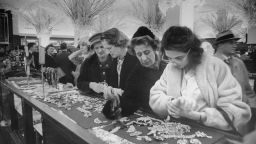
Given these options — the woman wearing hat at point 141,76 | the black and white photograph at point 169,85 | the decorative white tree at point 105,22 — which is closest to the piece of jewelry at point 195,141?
the black and white photograph at point 169,85

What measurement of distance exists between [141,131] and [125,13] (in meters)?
6.03

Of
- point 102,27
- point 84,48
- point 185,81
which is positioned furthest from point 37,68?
point 185,81

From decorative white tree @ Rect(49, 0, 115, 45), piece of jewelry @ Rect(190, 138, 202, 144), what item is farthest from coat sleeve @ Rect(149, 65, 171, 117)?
decorative white tree @ Rect(49, 0, 115, 45)

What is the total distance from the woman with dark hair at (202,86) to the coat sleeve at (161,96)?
0.10 m

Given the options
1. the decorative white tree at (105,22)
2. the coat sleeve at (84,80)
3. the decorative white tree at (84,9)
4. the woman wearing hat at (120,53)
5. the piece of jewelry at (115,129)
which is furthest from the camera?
the decorative white tree at (105,22)

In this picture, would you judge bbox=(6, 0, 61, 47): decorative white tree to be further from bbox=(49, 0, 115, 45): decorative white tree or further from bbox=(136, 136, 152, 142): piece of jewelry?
bbox=(136, 136, 152, 142): piece of jewelry

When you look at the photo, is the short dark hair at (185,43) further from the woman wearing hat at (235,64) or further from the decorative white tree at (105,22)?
the decorative white tree at (105,22)

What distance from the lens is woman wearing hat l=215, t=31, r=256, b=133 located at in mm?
1271

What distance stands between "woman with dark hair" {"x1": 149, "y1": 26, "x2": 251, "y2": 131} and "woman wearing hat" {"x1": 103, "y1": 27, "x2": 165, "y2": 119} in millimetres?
266

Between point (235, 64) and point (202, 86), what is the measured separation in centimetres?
23

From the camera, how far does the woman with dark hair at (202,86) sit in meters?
1.28

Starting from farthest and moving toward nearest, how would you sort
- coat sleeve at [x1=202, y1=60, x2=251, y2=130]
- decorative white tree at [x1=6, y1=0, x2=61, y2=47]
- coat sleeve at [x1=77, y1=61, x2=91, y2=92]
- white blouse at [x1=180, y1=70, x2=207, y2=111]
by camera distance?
1. decorative white tree at [x1=6, y1=0, x2=61, y2=47]
2. coat sleeve at [x1=77, y1=61, x2=91, y2=92]
3. white blouse at [x1=180, y1=70, x2=207, y2=111]
4. coat sleeve at [x1=202, y1=60, x2=251, y2=130]

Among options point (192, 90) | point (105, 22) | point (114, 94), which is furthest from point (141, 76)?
point (105, 22)

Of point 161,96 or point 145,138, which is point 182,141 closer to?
point 145,138
